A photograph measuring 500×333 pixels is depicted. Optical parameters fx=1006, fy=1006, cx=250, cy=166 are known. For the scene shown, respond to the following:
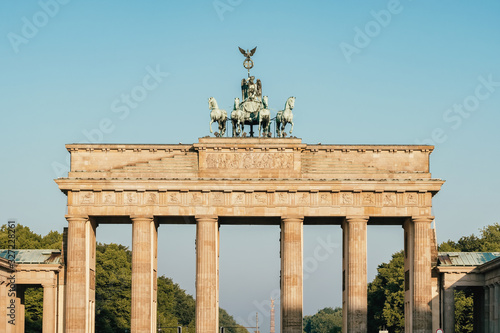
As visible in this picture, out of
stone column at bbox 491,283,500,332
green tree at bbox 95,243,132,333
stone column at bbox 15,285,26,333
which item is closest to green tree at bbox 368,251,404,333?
green tree at bbox 95,243,132,333

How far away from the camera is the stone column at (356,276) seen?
A: 7194 centimetres

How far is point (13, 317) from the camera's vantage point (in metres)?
72.9

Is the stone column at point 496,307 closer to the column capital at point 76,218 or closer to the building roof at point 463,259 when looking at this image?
the building roof at point 463,259

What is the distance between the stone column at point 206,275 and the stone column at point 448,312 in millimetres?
16508

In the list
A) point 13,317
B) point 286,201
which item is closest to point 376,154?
point 286,201

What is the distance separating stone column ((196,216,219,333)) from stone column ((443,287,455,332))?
54.2 feet

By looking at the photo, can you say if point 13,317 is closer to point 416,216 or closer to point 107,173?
point 107,173

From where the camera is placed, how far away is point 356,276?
72.6 meters

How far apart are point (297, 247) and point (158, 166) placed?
11719 mm

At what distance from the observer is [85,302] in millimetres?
72062

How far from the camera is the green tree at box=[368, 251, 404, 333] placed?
355ft

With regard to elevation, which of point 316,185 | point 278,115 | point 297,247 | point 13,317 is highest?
point 278,115

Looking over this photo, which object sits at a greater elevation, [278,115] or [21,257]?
[278,115]

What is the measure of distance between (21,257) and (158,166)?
12802 millimetres
